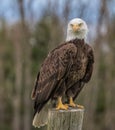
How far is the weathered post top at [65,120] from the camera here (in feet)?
19.9

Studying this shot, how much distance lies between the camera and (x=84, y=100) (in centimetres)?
2966

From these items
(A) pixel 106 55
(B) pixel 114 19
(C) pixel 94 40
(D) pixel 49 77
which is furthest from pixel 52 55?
(A) pixel 106 55

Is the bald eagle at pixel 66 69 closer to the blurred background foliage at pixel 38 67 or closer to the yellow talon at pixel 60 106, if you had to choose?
the yellow talon at pixel 60 106

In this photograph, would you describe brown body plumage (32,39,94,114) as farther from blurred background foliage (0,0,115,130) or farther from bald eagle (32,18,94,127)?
blurred background foliage (0,0,115,130)

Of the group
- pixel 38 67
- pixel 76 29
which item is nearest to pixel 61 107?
pixel 76 29

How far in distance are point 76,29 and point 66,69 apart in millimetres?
505

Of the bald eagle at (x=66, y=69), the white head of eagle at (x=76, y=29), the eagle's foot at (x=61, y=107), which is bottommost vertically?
the eagle's foot at (x=61, y=107)

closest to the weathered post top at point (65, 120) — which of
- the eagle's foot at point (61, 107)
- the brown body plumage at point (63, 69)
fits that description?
the eagle's foot at point (61, 107)

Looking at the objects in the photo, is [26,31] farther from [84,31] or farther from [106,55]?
[84,31]

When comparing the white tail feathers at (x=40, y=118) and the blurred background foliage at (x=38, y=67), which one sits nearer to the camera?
the white tail feathers at (x=40, y=118)

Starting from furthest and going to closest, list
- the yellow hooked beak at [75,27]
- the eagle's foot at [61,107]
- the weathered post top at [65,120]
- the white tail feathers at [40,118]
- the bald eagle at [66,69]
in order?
the yellow hooked beak at [75,27], the bald eagle at [66,69], the white tail feathers at [40,118], the eagle's foot at [61,107], the weathered post top at [65,120]

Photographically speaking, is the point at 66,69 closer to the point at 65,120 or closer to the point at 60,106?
the point at 60,106

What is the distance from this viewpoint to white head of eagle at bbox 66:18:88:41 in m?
7.20

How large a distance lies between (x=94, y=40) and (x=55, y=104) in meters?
19.8
